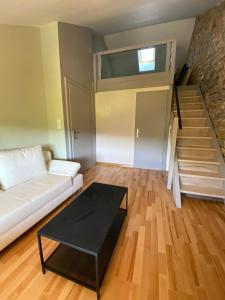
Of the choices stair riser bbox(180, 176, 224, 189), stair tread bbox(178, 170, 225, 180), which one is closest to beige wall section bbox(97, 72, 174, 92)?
stair tread bbox(178, 170, 225, 180)

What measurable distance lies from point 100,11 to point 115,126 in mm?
2277

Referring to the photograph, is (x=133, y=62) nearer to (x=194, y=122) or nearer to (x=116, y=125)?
(x=116, y=125)

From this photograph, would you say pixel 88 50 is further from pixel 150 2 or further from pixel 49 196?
pixel 49 196

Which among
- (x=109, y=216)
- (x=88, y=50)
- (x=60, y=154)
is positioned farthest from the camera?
(x=88, y=50)

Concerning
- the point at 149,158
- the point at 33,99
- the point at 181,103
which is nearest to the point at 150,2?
the point at 181,103

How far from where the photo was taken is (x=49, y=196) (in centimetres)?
182

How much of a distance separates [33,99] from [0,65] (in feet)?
2.04

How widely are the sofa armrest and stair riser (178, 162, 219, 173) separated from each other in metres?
1.90

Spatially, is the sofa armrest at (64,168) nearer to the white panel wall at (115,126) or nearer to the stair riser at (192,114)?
the white panel wall at (115,126)

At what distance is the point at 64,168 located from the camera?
2.37 m

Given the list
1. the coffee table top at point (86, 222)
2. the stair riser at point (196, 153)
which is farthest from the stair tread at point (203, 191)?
the coffee table top at point (86, 222)

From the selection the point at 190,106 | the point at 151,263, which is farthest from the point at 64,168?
the point at 190,106

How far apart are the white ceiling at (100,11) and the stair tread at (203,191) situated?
10.1ft

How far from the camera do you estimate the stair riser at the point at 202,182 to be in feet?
7.77
